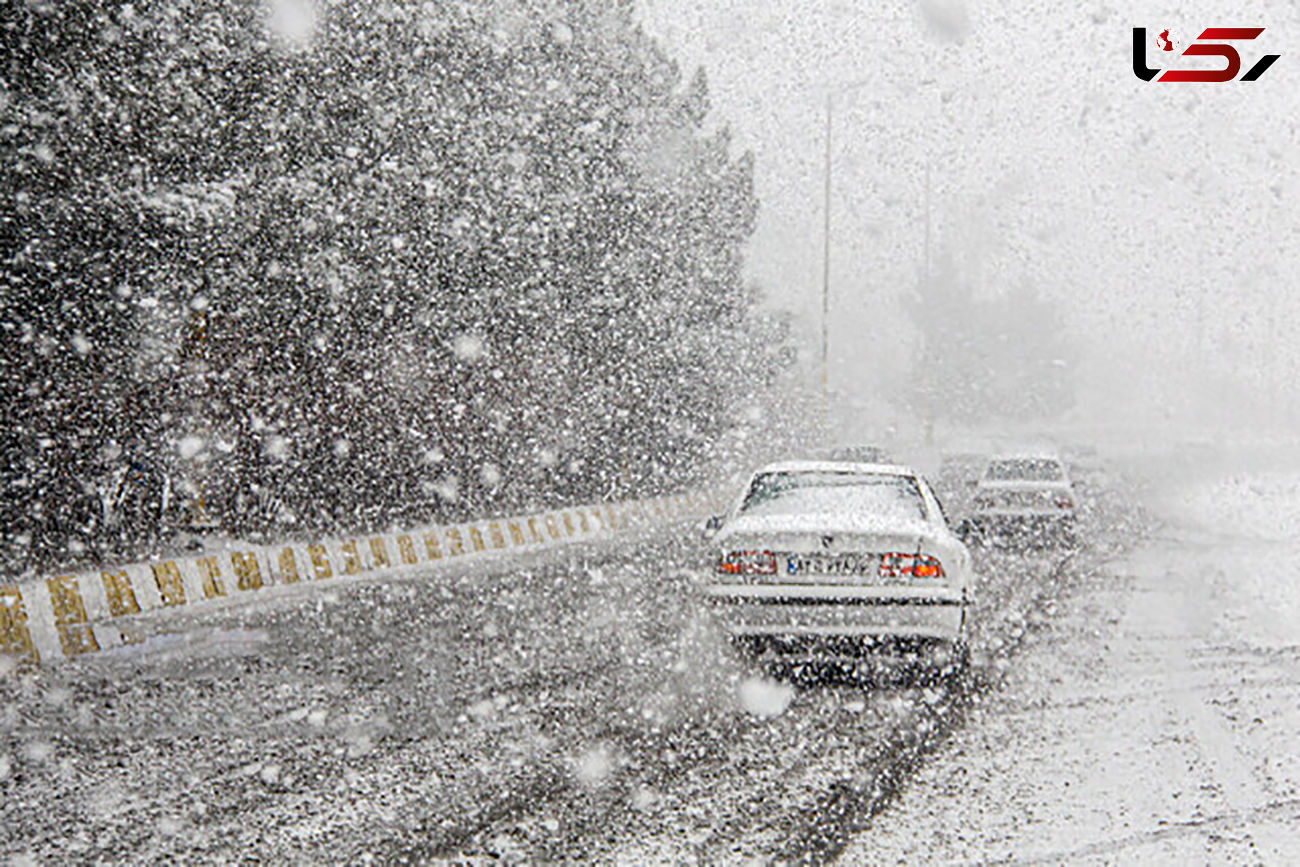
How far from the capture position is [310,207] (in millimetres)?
22109

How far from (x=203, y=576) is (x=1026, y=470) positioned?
11.9 m

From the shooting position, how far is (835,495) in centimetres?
906

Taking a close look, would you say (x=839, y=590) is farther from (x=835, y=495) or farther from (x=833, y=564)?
(x=835, y=495)

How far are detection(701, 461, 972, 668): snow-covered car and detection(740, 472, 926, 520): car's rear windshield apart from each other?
0.33 meters

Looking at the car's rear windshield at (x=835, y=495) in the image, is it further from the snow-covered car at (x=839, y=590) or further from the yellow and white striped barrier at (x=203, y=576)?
the yellow and white striped barrier at (x=203, y=576)

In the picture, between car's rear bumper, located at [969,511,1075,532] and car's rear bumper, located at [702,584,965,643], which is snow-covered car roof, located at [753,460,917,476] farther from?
car's rear bumper, located at [969,511,1075,532]

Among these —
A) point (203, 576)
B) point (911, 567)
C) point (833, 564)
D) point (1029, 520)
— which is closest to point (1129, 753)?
point (911, 567)

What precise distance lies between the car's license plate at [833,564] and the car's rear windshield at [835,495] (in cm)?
52

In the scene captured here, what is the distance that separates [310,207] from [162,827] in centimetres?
1788

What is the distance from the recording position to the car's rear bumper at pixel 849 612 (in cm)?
807

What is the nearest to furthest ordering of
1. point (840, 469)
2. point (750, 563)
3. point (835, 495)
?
point (750, 563) → point (835, 495) → point (840, 469)

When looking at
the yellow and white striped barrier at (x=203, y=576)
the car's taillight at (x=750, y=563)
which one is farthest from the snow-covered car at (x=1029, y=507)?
Result: the car's taillight at (x=750, y=563)

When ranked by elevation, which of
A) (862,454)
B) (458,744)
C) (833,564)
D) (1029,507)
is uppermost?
(833,564)

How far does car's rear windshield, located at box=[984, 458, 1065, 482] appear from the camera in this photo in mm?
20328
